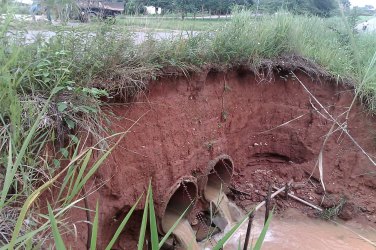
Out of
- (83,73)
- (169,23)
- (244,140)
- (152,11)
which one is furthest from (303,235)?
(83,73)

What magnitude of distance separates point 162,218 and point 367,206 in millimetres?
3326

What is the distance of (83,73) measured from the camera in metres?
3.53

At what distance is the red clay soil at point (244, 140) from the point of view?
444cm

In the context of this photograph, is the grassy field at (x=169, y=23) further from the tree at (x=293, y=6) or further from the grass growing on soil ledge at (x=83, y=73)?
the tree at (x=293, y=6)

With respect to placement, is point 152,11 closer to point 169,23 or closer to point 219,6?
point 169,23

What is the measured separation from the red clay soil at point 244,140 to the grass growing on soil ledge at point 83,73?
274 mm

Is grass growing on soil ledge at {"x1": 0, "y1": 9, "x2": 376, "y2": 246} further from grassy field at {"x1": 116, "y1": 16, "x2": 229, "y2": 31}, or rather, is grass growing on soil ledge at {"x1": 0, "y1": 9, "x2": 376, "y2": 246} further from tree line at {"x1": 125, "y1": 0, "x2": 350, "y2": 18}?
tree line at {"x1": 125, "y1": 0, "x2": 350, "y2": 18}

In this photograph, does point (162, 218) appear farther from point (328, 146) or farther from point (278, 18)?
point (278, 18)

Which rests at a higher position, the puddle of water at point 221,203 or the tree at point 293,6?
the tree at point 293,6

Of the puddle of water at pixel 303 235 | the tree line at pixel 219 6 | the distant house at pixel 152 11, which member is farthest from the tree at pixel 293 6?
the puddle of water at pixel 303 235

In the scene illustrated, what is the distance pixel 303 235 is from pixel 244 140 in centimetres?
167

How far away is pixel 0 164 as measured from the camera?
2.49 meters

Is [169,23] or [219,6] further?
[219,6]

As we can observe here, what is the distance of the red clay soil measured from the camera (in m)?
4.44
